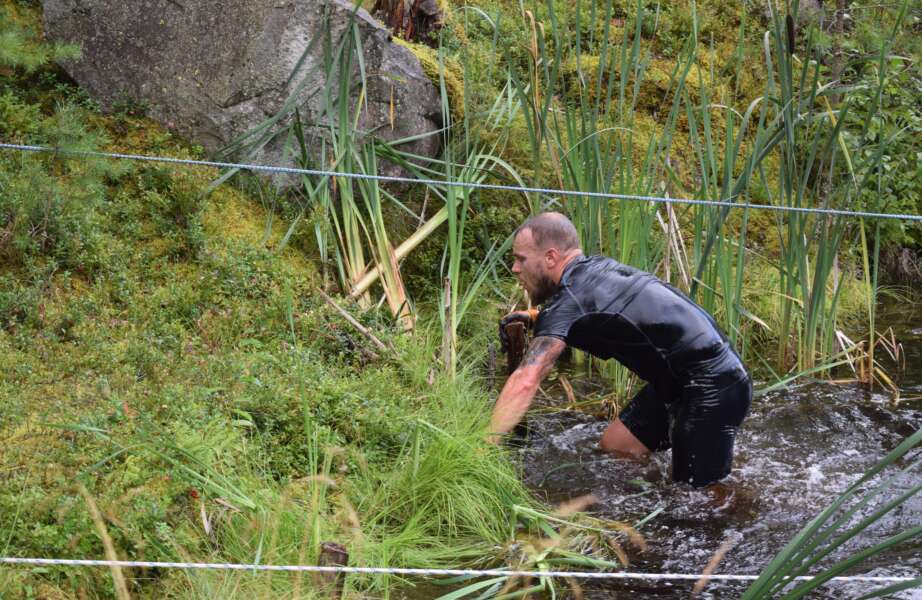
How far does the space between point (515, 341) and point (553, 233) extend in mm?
827

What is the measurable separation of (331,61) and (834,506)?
415 cm

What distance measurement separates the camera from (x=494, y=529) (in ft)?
13.1

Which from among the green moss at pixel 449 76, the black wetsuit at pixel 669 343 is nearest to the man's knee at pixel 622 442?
the black wetsuit at pixel 669 343

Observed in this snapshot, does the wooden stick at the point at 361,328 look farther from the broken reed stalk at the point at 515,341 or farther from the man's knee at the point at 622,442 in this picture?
the man's knee at the point at 622,442

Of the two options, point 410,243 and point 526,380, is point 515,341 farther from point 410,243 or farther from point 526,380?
point 410,243

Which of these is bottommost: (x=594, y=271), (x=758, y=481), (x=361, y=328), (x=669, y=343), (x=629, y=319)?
(x=758, y=481)

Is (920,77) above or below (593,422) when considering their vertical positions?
above

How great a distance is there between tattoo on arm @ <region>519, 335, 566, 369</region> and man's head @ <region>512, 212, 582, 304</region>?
0.37 meters

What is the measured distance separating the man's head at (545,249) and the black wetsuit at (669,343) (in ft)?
0.23

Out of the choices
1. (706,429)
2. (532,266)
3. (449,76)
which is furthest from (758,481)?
(449,76)

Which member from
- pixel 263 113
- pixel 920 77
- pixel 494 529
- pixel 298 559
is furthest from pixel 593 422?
pixel 920 77

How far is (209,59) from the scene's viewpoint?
6.81 m

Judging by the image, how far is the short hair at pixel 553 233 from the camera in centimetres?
436

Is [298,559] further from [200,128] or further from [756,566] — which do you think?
[200,128]
